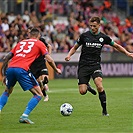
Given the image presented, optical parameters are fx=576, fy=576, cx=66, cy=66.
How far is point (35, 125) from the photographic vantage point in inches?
478

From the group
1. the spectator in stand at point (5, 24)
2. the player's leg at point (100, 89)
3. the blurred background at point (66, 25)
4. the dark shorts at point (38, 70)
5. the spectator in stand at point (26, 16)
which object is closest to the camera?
the player's leg at point (100, 89)

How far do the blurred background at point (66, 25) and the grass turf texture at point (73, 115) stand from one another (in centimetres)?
821

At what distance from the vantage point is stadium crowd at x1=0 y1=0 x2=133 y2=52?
28891 mm

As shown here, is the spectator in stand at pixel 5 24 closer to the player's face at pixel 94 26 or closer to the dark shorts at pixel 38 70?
the dark shorts at pixel 38 70

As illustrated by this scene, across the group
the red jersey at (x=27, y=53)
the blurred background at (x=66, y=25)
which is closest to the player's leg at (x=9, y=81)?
the red jersey at (x=27, y=53)

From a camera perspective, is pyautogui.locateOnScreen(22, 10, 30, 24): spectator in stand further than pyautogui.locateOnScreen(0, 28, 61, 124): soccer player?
Yes

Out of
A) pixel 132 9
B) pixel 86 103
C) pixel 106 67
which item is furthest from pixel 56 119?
pixel 132 9

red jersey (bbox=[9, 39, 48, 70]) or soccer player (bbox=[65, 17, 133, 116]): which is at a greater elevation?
red jersey (bbox=[9, 39, 48, 70])

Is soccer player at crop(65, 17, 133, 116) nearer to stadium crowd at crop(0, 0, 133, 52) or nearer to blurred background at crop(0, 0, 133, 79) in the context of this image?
blurred background at crop(0, 0, 133, 79)

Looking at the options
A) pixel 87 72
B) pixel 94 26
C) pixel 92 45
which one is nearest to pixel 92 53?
pixel 92 45

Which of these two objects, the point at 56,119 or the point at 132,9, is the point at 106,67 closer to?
the point at 132,9

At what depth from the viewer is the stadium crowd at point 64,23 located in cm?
2889

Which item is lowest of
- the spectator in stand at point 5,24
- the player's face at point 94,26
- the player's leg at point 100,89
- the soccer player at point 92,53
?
the spectator in stand at point 5,24

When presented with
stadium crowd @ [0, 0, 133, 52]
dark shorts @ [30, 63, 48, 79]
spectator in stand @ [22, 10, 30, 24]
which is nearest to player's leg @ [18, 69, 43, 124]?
dark shorts @ [30, 63, 48, 79]
